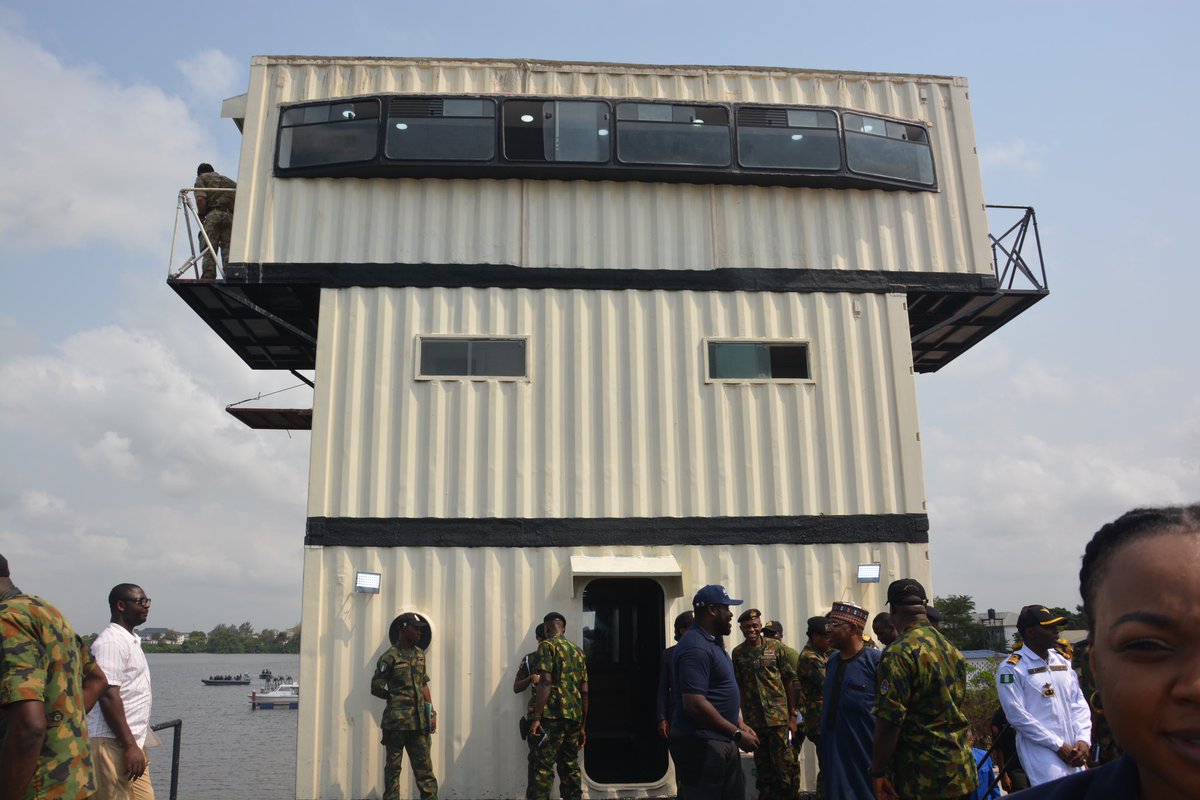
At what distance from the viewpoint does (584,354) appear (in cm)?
1066

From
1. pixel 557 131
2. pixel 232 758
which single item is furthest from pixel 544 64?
pixel 232 758

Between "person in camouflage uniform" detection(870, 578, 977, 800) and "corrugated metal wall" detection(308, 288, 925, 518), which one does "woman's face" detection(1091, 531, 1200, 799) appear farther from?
"corrugated metal wall" detection(308, 288, 925, 518)

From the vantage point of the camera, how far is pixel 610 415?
10477 millimetres

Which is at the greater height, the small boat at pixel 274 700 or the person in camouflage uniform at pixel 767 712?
the person in camouflage uniform at pixel 767 712

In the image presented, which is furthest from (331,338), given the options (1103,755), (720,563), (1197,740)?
(1197,740)

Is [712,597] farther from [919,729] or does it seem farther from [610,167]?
[610,167]

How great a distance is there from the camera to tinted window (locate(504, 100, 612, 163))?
11.1 m

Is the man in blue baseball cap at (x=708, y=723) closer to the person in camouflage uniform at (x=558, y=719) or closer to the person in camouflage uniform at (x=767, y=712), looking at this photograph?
the person in camouflage uniform at (x=767, y=712)

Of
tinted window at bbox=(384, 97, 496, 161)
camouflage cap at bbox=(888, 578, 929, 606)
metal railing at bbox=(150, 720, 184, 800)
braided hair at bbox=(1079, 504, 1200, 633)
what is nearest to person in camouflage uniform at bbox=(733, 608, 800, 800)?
camouflage cap at bbox=(888, 578, 929, 606)

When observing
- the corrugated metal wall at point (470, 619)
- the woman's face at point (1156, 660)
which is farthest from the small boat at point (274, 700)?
the woman's face at point (1156, 660)

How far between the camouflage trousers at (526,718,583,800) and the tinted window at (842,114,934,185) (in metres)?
7.48

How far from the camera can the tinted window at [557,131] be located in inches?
435

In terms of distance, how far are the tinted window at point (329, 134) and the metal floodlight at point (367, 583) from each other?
16.2 feet

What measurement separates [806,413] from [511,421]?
3478 millimetres
